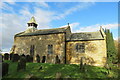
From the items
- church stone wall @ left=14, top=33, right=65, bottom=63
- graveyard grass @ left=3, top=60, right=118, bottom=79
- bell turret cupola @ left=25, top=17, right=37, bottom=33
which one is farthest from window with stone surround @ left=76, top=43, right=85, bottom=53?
bell turret cupola @ left=25, top=17, right=37, bottom=33

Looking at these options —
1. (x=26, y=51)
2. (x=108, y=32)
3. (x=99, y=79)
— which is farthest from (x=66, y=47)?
(x=108, y=32)

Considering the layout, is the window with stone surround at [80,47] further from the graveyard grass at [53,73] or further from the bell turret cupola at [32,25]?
the bell turret cupola at [32,25]

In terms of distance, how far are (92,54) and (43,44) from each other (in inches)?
460

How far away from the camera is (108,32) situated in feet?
128

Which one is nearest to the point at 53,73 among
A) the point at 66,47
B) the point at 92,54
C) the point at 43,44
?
the point at 92,54

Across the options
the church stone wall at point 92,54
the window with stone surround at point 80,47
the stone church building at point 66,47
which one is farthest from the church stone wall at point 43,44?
the window with stone surround at point 80,47

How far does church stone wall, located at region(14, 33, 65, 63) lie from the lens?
84.2 ft

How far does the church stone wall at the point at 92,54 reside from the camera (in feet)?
75.7

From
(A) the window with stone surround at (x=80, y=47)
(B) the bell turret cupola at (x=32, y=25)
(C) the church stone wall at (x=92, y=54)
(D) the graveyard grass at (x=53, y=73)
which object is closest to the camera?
(D) the graveyard grass at (x=53, y=73)

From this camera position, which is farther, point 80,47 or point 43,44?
point 43,44

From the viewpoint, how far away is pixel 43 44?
90.2 ft

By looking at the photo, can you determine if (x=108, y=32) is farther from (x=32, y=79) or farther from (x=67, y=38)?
(x=32, y=79)

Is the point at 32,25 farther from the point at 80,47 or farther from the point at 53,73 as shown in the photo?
the point at 53,73

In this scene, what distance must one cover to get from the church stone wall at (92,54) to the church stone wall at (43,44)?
2039 mm
